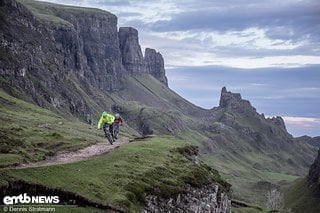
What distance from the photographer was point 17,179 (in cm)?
Answer: 3791

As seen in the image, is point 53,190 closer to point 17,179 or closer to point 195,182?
point 17,179

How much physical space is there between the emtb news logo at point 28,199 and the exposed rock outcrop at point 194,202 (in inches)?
499

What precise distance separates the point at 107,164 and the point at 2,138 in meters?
17.3

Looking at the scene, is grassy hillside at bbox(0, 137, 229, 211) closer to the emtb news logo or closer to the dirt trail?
the emtb news logo

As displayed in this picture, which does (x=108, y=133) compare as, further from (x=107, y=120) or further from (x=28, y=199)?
(x=28, y=199)

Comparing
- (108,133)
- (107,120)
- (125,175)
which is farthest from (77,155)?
(108,133)

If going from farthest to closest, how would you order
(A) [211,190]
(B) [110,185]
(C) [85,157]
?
(A) [211,190] < (C) [85,157] < (B) [110,185]

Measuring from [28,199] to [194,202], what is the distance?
30.3m

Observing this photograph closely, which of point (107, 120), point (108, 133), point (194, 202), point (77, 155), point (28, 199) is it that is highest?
point (107, 120)

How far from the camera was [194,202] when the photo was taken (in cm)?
6181

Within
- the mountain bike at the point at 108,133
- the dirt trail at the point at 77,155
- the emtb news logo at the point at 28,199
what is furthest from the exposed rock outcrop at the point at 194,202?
the mountain bike at the point at 108,133

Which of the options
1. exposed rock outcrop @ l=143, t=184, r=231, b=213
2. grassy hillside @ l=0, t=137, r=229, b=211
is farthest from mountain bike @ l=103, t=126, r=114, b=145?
exposed rock outcrop @ l=143, t=184, r=231, b=213

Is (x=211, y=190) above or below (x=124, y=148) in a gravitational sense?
below

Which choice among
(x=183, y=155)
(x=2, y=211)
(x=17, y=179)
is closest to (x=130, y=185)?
(x=17, y=179)
